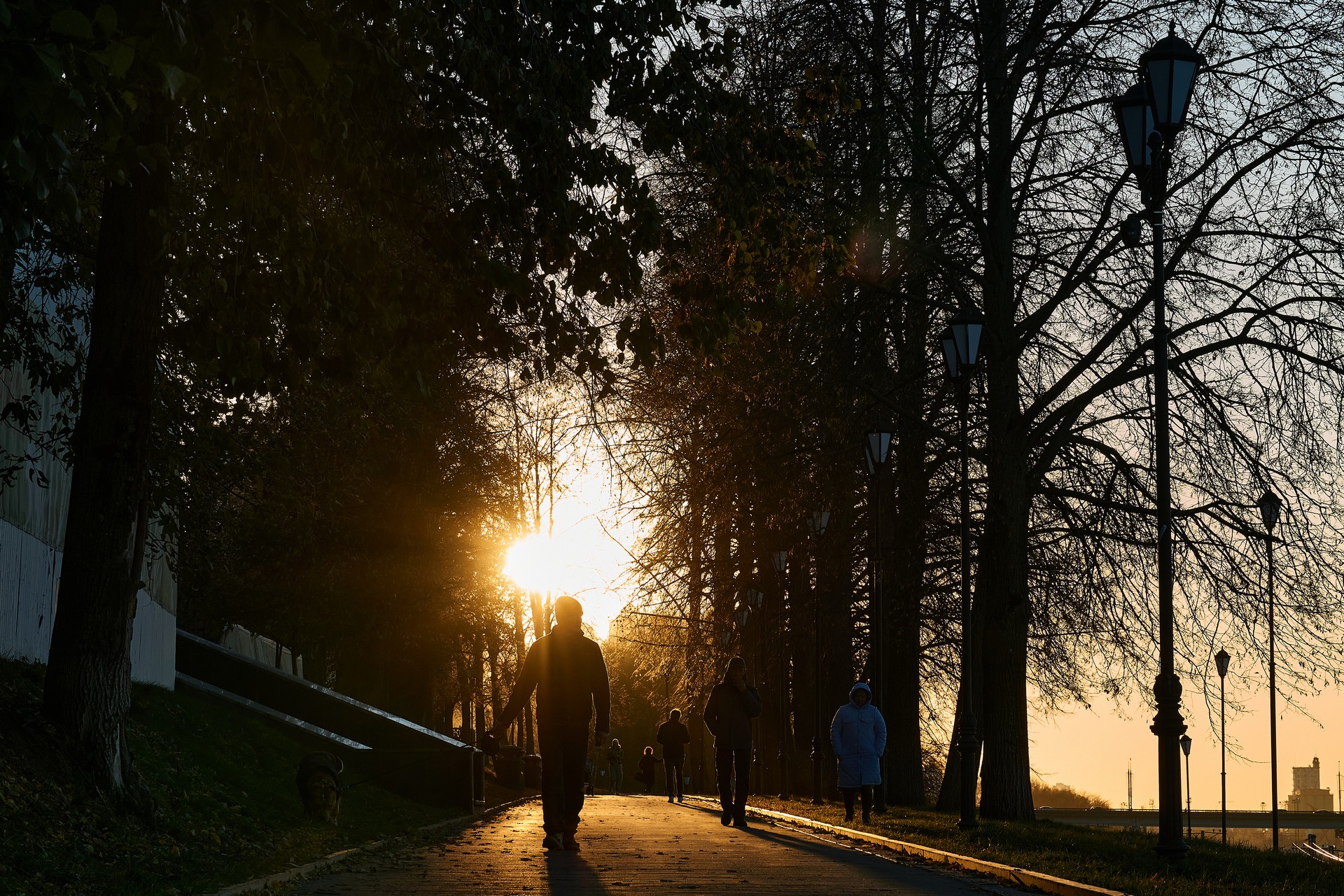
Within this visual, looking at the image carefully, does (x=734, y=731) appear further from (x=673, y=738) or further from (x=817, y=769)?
(x=673, y=738)

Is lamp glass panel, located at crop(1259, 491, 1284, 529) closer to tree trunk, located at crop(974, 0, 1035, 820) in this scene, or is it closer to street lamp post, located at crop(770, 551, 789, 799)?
tree trunk, located at crop(974, 0, 1035, 820)

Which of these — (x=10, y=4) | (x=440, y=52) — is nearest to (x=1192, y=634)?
(x=440, y=52)

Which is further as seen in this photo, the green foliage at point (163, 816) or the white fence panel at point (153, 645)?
the white fence panel at point (153, 645)

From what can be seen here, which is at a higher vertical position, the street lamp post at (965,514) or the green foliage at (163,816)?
the street lamp post at (965,514)

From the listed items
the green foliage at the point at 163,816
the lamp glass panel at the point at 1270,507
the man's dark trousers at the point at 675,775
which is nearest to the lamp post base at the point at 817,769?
the man's dark trousers at the point at 675,775

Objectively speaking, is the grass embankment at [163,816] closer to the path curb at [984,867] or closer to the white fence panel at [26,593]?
the white fence panel at [26,593]

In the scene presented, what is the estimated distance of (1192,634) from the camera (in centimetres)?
2084

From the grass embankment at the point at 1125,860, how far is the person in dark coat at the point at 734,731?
1.20 meters

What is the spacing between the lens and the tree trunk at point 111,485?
1116 cm

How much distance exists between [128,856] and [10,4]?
20.3 feet

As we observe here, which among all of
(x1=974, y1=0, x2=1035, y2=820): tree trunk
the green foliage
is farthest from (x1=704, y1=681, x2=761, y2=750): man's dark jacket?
the green foliage

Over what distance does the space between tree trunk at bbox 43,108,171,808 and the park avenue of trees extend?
0.11 feet

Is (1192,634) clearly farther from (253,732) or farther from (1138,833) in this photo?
(253,732)

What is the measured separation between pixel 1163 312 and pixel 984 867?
4.74 metres
